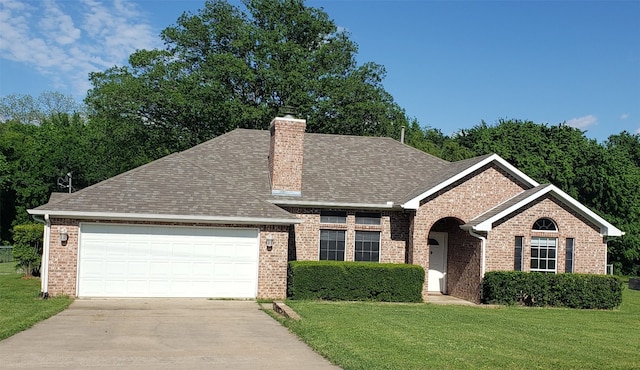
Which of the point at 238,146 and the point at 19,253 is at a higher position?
the point at 238,146

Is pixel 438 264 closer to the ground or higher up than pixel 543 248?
closer to the ground

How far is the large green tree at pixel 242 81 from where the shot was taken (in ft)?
124

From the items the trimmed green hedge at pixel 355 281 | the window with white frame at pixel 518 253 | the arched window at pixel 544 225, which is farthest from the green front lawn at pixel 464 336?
the arched window at pixel 544 225

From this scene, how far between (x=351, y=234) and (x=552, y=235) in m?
6.55

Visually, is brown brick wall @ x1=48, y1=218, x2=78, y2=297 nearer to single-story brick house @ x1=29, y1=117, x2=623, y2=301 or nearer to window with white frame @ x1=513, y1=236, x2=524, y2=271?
single-story brick house @ x1=29, y1=117, x2=623, y2=301

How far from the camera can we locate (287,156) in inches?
877

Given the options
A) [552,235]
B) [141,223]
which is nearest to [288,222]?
[141,223]

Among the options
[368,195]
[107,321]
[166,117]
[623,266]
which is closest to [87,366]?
[107,321]

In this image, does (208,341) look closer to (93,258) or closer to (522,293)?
(93,258)

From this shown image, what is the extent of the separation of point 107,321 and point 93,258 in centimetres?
493

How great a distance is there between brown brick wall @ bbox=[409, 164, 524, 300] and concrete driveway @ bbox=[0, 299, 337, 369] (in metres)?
7.01

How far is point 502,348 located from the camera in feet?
38.8

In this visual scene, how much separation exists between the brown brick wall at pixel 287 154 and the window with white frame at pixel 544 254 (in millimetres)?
7979

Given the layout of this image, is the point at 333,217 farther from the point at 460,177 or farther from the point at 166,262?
the point at 166,262
